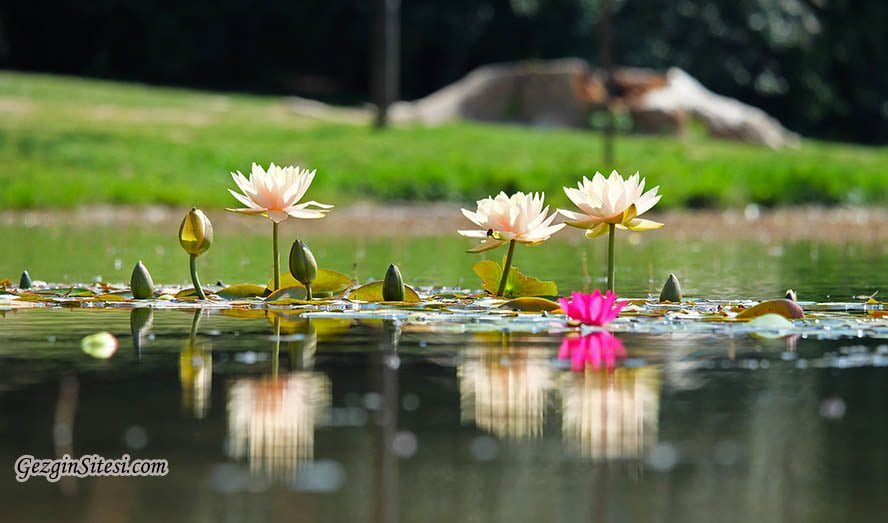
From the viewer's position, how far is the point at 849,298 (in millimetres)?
6906

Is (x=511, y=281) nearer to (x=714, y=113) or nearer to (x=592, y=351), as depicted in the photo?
(x=592, y=351)

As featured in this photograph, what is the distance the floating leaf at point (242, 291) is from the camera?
6.39m

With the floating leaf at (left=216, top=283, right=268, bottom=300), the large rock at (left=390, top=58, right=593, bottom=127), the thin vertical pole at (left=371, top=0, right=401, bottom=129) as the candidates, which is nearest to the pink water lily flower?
the floating leaf at (left=216, top=283, right=268, bottom=300)

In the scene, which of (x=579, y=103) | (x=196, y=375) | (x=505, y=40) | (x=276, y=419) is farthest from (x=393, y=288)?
(x=505, y=40)

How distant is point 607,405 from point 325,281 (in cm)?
270

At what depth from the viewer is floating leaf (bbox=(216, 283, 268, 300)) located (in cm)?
639

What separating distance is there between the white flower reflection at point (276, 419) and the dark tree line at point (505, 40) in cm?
2808

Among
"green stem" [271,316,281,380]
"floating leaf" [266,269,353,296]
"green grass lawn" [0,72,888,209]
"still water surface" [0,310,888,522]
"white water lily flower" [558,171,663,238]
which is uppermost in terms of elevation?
"green grass lawn" [0,72,888,209]

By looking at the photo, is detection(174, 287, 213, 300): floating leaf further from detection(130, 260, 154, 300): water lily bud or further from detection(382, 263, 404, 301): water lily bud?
detection(382, 263, 404, 301): water lily bud

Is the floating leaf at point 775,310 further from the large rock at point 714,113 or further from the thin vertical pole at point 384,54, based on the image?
the large rock at point 714,113

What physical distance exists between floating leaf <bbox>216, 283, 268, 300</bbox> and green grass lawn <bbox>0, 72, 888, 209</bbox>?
9.17 meters

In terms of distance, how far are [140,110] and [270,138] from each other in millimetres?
3931

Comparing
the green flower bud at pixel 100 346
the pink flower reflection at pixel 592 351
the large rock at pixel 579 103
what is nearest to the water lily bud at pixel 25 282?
the green flower bud at pixel 100 346

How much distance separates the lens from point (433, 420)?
365 cm
